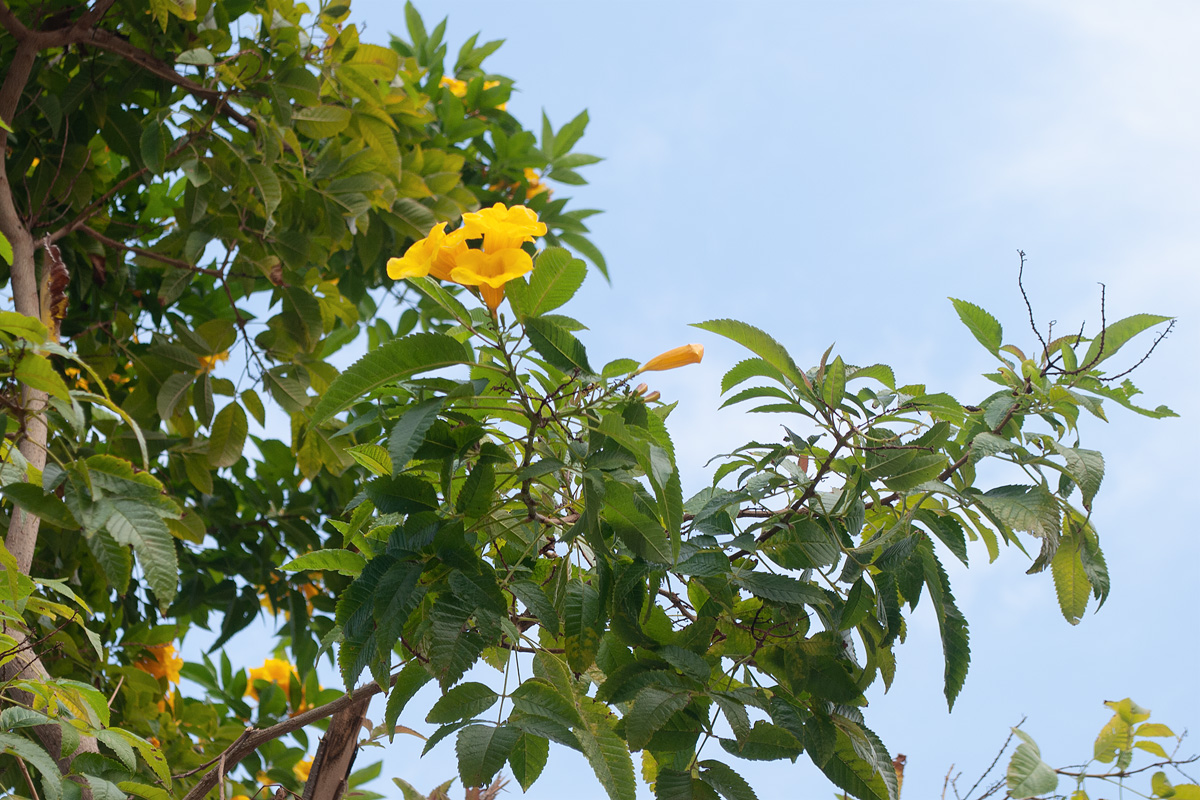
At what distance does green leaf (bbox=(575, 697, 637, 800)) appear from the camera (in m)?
0.79

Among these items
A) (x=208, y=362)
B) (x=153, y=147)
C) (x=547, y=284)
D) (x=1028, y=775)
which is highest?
(x=153, y=147)

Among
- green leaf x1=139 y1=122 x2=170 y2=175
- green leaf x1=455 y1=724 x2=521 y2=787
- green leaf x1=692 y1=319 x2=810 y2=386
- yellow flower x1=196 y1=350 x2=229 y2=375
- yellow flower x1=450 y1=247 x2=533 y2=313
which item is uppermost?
green leaf x1=139 y1=122 x2=170 y2=175

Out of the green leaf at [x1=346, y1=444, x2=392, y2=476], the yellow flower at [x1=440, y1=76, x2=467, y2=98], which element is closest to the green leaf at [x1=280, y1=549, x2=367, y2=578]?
the green leaf at [x1=346, y1=444, x2=392, y2=476]

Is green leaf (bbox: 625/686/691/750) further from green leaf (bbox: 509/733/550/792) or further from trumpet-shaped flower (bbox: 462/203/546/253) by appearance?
trumpet-shaped flower (bbox: 462/203/546/253)

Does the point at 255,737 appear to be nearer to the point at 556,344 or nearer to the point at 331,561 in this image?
the point at 331,561

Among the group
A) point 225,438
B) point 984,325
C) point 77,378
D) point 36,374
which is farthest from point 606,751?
point 77,378

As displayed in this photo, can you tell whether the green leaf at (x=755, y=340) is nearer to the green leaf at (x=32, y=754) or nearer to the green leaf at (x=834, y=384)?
the green leaf at (x=834, y=384)

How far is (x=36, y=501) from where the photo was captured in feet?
3.99

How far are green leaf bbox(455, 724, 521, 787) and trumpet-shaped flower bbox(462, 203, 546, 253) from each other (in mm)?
418

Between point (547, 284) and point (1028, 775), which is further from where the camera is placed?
point (1028, 775)

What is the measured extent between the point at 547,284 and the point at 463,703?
1.27ft

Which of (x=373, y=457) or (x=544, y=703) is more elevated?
(x=373, y=457)

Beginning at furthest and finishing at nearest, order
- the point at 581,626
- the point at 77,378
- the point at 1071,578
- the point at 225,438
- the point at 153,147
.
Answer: the point at 77,378 → the point at 225,438 → the point at 153,147 → the point at 1071,578 → the point at 581,626

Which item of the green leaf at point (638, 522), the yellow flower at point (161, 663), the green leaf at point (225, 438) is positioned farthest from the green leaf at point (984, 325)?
the yellow flower at point (161, 663)
